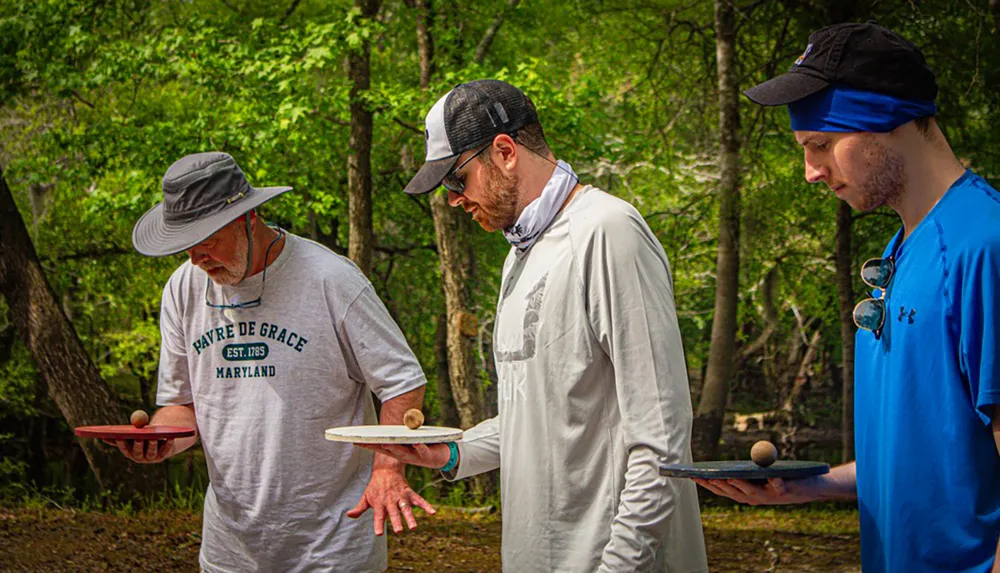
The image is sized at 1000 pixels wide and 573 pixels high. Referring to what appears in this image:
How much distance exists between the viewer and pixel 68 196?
56.9 feet

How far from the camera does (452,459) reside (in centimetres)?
278

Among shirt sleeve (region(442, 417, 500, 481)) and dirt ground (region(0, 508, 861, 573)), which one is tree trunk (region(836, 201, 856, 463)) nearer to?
dirt ground (region(0, 508, 861, 573))

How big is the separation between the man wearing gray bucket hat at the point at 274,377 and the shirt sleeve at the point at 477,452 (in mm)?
507

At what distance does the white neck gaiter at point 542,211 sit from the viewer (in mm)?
2469

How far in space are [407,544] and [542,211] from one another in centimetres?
683

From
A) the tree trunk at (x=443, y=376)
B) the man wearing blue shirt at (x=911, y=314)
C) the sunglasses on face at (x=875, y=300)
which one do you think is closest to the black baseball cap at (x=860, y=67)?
the man wearing blue shirt at (x=911, y=314)

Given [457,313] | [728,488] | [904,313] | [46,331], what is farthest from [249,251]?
[457,313]

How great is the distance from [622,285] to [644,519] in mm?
487

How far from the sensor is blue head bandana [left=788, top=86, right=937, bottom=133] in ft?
6.51

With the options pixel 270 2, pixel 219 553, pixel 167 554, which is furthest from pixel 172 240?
pixel 270 2

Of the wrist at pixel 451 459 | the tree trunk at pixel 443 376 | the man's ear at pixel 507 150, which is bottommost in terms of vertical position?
the tree trunk at pixel 443 376

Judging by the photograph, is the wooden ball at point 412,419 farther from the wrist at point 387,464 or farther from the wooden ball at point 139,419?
the wooden ball at point 139,419

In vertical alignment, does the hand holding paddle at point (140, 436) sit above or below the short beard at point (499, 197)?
below

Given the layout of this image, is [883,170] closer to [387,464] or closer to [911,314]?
[911,314]
